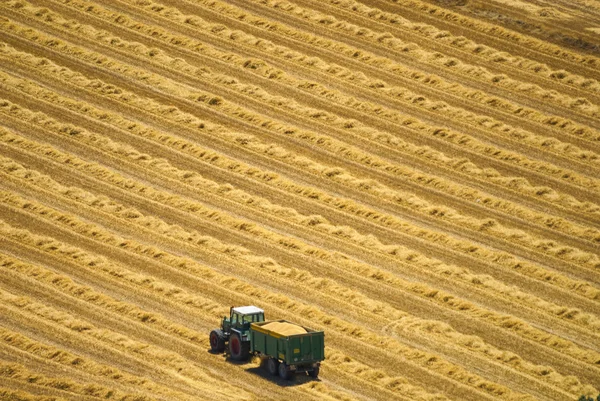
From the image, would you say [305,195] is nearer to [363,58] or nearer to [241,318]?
[363,58]

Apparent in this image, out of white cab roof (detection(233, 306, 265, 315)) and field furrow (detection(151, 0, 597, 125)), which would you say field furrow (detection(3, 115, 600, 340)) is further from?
field furrow (detection(151, 0, 597, 125))

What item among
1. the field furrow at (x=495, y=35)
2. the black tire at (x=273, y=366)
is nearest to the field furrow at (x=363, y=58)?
the field furrow at (x=495, y=35)

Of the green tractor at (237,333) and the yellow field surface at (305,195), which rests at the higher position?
the yellow field surface at (305,195)

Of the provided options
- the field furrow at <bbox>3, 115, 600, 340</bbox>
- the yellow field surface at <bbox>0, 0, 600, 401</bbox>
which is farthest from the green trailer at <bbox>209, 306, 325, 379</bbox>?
the field furrow at <bbox>3, 115, 600, 340</bbox>

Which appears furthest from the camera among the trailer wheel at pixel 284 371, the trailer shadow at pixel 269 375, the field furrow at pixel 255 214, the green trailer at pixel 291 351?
the field furrow at pixel 255 214

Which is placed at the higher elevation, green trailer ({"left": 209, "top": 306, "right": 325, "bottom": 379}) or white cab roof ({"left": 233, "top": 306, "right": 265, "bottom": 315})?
white cab roof ({"left": 233, "top": 306, "right": 265, "bottom": 315})

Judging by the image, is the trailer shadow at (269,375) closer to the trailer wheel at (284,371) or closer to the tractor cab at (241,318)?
the trailer wheel at (284,371)

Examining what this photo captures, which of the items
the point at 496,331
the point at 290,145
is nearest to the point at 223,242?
the point at 290,145
